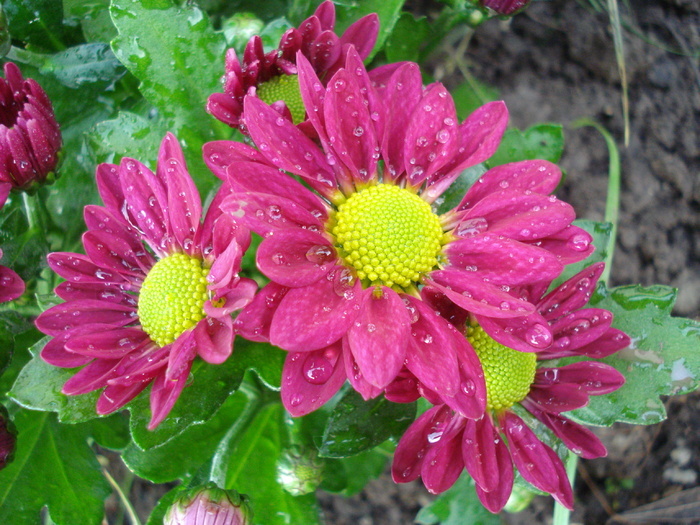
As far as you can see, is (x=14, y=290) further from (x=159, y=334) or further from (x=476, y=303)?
(x=476, y=303)

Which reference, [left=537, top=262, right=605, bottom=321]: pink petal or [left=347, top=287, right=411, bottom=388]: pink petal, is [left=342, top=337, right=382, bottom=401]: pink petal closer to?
[left=347, top=287, right=411, bottom=388]: pink petal

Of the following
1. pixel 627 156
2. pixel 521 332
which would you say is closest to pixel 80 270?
pixel 521 332

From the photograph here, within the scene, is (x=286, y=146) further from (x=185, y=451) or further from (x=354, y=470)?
(x=354, y=470)

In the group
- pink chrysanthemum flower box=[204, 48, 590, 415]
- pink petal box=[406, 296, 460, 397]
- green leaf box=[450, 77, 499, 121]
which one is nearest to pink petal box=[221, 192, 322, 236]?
pink chrysanthemum flower box=[204, 48, 590, 415]

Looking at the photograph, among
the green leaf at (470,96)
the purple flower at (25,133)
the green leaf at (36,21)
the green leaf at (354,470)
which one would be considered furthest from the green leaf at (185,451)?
the green leaf at (470,96)

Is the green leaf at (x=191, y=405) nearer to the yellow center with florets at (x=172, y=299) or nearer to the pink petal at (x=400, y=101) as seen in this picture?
the yellow center with florets at (x=172, y=299)

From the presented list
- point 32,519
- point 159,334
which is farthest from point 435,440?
point 32,519

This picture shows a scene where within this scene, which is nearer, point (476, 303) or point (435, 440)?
point (476, 303)
